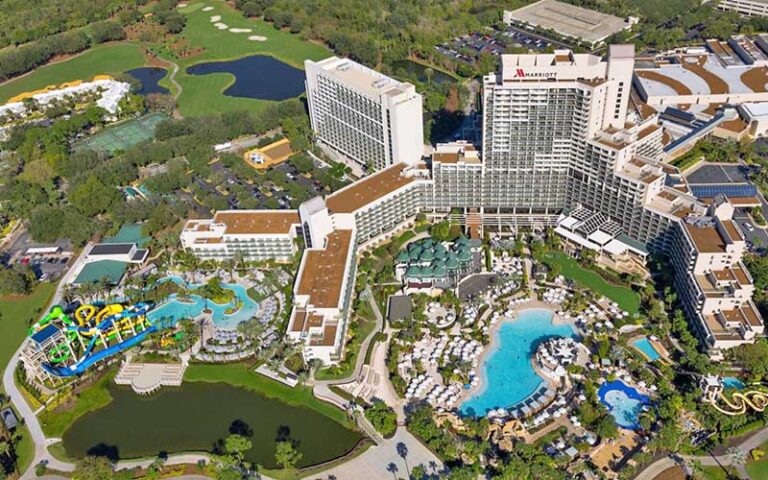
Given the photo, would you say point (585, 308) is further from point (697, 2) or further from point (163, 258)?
point (697, 2)

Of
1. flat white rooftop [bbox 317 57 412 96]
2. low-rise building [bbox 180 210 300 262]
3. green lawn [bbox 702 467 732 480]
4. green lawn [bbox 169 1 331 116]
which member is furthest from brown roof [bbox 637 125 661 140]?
green lawn [bbox 169 1 331 116]

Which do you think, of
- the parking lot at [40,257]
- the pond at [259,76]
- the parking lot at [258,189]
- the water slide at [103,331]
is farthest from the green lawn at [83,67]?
the water slide at [103,331]

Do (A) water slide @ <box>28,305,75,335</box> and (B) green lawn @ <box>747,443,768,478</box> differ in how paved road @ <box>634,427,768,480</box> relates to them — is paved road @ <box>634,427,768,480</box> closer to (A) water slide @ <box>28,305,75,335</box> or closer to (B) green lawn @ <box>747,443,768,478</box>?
(B) green lawn @ <box>747,443,768,478</box>

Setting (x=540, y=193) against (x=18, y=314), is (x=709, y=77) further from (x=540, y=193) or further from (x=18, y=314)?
(x=18, y=314)

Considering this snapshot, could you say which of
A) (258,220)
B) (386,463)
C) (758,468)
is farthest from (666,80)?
(386,463)

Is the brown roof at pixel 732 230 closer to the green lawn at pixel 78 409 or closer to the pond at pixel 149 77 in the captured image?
the green lawn at pixel 78 409
